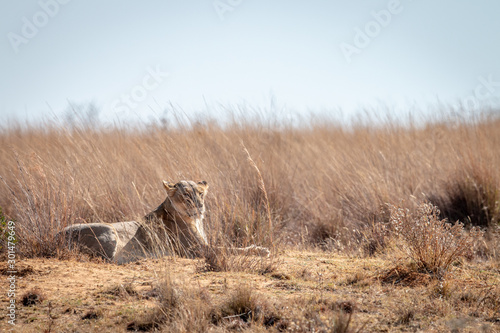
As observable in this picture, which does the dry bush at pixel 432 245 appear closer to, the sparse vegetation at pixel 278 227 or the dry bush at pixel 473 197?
the sparse vegetation at pixel 278 227

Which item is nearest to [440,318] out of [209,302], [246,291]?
[246,291]

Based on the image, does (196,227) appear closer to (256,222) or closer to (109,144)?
(256,222)

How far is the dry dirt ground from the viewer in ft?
11.6

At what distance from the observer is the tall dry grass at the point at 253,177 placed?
6301mm

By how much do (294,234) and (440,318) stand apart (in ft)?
13.5

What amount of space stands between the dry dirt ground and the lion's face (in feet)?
2.11

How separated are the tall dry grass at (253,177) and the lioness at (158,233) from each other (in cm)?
30

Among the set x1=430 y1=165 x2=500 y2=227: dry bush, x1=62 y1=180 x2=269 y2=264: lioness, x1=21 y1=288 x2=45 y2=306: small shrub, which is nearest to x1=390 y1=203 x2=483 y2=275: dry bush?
x1=62 y1=180 x2=269 y2=264: lioness

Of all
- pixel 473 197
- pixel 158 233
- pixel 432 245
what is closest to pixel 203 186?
pixel 158 233

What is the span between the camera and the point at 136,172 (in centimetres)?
809

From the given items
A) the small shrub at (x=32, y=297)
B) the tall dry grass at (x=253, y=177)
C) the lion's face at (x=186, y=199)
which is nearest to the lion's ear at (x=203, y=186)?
the lion's face at (x=186, y=199)

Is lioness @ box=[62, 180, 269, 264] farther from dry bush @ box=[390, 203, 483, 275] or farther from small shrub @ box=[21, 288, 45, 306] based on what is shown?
dry bush @ box=[390, 203, 483, 275]

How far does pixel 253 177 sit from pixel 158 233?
2.48 m

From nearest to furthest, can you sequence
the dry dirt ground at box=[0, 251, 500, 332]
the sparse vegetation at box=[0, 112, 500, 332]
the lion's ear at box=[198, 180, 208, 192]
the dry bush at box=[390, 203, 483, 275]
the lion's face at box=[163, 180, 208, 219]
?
the dry dirt ground at box=[0, 251, 500, 332], the sparse vegetation at box=[0, 112, 500, 332], the dry bush at box=[390, 203, 483, 275], the lion's face at box=[163, 180, 208, 219], the lion's ear at box=[198, 180, 208, 192]
